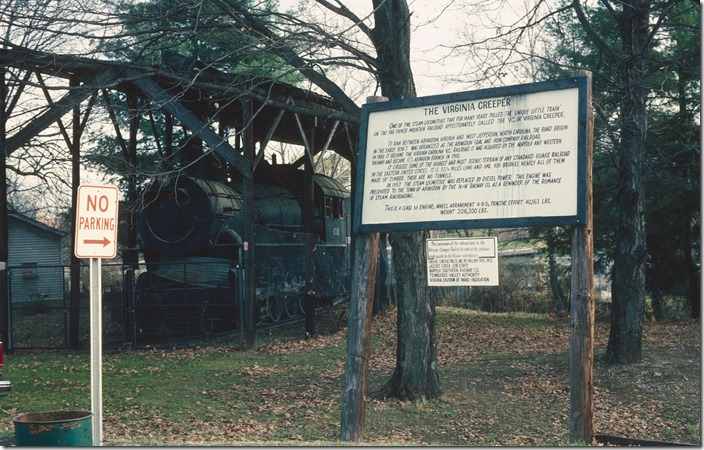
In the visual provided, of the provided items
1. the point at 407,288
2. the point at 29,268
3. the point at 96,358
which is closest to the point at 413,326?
the point at 407,288

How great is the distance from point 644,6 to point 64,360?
12502 mm

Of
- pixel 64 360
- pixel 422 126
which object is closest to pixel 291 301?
pixel 64 360

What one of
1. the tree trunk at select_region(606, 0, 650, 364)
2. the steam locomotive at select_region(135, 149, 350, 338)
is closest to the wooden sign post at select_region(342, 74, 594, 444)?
the tree trunk at select_region(606, 0, 650, 364)

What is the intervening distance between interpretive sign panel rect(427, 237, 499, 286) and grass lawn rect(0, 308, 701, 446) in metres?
1.94

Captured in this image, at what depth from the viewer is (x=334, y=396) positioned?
505 inches

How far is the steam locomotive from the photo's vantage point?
740 inches

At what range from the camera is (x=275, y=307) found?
22.0 meters

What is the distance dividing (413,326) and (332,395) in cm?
183

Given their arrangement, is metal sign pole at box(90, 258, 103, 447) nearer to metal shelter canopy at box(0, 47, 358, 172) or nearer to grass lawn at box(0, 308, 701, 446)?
grass lawn at box(0, 308, 701, 446)

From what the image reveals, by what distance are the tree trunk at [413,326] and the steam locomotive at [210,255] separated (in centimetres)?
626

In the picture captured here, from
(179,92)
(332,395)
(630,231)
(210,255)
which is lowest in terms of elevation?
(332,395)

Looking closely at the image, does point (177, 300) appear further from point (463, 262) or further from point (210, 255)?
point (463, 262)

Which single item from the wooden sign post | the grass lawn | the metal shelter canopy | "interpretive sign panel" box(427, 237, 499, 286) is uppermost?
the metal shelter canopy

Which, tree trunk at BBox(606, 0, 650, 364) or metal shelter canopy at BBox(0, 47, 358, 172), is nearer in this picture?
metal shelter canopy at BBox(0, 47, 358, 172)
